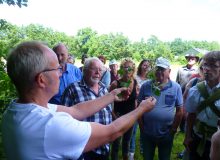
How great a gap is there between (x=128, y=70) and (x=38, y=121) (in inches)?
137

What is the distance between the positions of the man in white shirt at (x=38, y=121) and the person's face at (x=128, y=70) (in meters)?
3.21

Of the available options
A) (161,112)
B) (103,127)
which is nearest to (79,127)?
(103,127)

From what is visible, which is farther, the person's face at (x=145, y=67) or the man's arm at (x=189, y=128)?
the person's face at (x=145, y=67)

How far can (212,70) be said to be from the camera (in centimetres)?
352

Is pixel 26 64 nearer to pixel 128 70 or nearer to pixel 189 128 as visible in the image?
pixel 189 128

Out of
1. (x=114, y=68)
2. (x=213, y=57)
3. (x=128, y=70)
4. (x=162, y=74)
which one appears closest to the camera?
(x=213, y=57)

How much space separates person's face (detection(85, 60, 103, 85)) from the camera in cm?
400

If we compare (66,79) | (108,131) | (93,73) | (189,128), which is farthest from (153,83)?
(108,131)

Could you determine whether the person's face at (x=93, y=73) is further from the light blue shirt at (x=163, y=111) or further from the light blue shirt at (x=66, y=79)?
the light blue shirt at (x=66, y=79)

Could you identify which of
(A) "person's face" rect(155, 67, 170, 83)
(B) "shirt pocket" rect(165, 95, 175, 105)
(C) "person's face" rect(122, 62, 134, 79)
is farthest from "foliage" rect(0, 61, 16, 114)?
(B) "shirt pocket" rect(165, 95, 175, 105)

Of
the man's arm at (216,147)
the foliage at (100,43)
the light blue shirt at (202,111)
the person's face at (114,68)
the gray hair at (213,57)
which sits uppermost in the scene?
the gray hair at (213,57)

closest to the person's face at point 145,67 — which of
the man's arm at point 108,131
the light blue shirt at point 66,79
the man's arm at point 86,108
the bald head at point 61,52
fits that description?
the light blue shirt at point 66,79

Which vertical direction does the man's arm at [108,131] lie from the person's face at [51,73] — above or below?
below

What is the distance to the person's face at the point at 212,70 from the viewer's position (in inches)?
138
